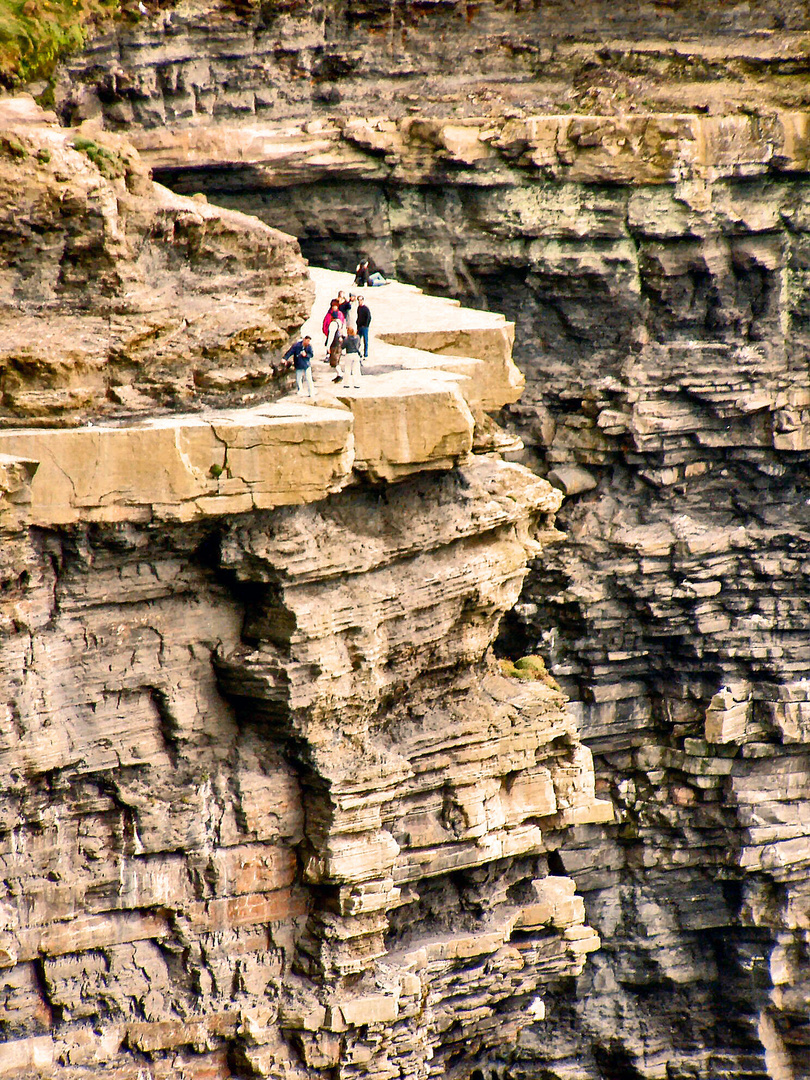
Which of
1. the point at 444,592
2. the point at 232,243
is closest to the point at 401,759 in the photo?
the point at 444,592

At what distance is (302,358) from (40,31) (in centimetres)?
1428

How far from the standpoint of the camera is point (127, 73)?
118 ft

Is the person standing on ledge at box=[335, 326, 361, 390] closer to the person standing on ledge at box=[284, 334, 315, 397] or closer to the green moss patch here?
the person standing on ledge at box=[284, 334, 315, 397]

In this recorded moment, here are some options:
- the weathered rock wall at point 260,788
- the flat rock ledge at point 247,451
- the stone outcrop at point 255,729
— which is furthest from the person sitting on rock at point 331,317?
the weathered rock wall at point 260,788

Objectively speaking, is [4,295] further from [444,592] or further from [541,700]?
[541,700]

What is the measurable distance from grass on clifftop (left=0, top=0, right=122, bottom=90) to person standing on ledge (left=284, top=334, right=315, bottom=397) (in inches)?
468

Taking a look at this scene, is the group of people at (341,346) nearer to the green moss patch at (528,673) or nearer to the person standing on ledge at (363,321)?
the person standing on ledge at (363,321)

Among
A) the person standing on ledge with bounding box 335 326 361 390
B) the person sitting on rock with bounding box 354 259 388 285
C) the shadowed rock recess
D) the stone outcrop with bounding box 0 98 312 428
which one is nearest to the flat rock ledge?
the person standing on ledge with bounding box 335 326 361 390

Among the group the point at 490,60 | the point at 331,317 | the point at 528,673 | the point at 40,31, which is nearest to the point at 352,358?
the point at 331,317

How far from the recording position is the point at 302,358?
20234 millimetres

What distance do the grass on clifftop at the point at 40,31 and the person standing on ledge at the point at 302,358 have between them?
11.9m

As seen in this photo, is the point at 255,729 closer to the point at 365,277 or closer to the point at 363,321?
the point at 363,321

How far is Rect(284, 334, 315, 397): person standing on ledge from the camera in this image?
66.3 ft

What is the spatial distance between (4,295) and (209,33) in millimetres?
19844
